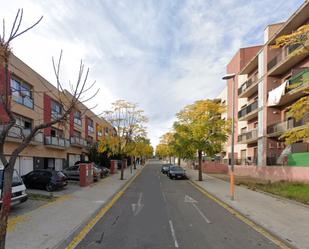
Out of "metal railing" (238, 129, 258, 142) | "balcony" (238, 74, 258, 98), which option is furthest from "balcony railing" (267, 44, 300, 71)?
"metal railing" (238, 129, 258, 142)

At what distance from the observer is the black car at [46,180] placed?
19812 millimetres

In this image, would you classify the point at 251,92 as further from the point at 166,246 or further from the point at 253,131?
the point at 166,246

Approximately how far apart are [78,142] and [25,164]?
58.6 feet

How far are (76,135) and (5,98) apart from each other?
141ft

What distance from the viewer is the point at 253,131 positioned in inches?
1435

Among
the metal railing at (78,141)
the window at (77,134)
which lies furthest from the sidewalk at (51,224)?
the window at (77,134)

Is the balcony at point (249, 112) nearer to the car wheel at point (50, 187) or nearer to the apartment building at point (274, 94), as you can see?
the apartment building at point (274, 94)

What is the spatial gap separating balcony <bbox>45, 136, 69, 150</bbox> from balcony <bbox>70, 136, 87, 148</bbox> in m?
3.58

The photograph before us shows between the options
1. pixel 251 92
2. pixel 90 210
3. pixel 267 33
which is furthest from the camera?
A: pixel 251 92

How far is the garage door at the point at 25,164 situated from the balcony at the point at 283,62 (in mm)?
24239

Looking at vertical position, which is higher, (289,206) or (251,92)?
(251,92)

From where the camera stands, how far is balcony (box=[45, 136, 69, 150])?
1310 inches

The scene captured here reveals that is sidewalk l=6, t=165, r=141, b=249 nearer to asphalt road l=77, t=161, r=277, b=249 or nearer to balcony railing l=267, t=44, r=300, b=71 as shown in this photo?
asphalt road l=77, t=161, r=277, b=249

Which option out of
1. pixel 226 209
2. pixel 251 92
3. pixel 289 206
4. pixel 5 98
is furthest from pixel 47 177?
pixel 251 92
